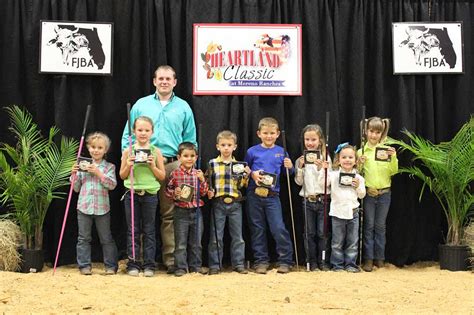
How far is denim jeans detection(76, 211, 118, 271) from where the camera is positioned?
502 cm

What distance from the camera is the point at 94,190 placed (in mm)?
5020

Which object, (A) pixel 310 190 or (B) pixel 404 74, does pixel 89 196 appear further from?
(B) pixel 404 74

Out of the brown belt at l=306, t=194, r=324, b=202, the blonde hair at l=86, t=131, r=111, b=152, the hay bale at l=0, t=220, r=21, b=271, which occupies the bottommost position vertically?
the hay bale at l=0, t=220, r=21, b=271

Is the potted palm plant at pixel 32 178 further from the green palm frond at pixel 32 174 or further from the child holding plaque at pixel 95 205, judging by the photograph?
the child holding plaque at pixel 95 205

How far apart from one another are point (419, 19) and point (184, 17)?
2135 mm

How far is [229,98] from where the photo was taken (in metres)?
5.61

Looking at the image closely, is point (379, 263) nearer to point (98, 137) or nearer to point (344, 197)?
point (344, 197)

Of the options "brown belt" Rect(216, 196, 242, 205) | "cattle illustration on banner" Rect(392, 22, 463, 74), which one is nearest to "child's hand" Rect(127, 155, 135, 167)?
"brown belt" Rect(216, 196, 242, 205)

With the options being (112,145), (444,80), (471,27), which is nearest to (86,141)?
(112,145)

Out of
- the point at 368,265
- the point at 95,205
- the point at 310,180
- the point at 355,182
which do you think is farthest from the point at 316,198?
the point at 95,205

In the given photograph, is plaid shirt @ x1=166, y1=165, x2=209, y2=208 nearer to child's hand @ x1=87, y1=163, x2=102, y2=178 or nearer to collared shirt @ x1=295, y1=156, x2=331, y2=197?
child's hand @ x1=87, y1=163, x2=102, y2=178

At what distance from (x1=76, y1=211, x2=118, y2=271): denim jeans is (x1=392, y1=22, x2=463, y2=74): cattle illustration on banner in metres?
2.86

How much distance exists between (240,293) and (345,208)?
4.85 feet

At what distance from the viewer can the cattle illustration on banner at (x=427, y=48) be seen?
5.65 m
